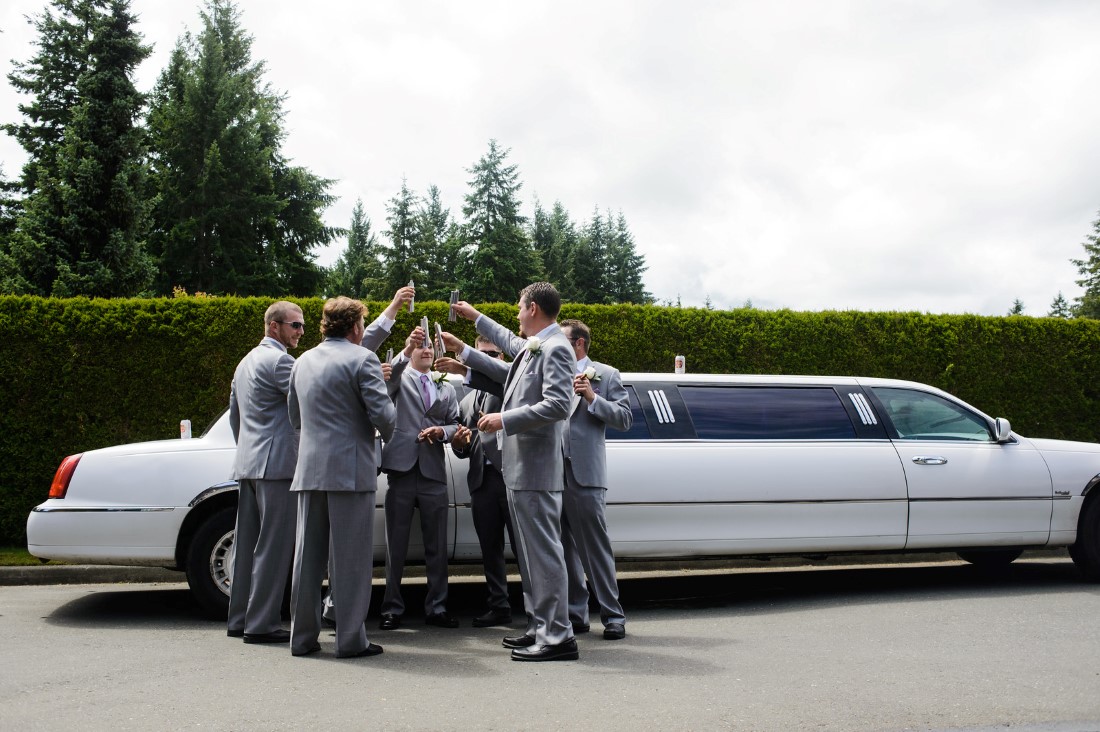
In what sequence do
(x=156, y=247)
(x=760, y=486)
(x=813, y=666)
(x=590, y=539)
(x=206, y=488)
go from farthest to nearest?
(x=156, y=247), (x=760, y=486), (x=206, y=488), (x=590, y=539), (x=813, y=666)

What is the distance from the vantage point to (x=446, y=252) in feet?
173

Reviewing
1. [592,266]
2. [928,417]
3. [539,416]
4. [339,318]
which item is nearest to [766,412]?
[928,417]

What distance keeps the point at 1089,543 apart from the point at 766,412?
108 inches

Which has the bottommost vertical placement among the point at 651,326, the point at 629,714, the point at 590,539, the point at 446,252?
the point at 629,714

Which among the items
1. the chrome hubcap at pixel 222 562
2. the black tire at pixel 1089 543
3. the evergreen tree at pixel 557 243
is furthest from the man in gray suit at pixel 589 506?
the evergreen tree at pixel 557 243

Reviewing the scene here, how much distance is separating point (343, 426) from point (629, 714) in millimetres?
2165

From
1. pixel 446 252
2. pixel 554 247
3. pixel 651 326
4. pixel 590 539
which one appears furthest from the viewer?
pixel 554 247

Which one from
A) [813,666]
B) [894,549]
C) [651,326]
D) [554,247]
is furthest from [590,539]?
[554,247]

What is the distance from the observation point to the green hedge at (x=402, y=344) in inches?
392

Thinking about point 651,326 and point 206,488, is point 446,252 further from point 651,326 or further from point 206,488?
point 206,488

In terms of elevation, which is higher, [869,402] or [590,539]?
[869,402]

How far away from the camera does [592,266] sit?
213 feet

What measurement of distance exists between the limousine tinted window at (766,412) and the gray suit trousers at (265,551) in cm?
298

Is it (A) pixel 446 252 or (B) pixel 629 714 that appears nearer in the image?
(B) pixel 629 714
